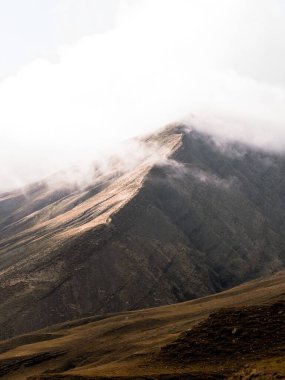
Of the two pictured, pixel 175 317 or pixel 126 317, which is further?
pixel 126 317

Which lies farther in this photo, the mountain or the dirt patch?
the dirt patch

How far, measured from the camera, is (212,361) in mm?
76875

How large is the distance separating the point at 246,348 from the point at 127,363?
21.9 m

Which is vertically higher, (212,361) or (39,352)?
(39,352)

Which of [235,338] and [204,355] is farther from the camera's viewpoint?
[235,338]

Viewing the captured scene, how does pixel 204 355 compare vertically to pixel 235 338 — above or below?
above

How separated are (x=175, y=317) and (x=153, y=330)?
924 inches

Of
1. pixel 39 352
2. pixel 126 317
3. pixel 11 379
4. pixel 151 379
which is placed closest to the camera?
pixel 151 379

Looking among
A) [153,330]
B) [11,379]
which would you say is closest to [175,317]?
[153,330]

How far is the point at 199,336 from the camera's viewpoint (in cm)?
8538

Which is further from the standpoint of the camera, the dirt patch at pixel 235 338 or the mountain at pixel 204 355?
the dirt patch at pixel 235 338

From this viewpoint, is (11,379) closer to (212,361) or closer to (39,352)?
(39,352)

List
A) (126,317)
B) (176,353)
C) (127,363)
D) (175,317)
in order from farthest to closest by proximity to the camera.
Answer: (126,317) < (175,317) < (127,363) < (176,353)

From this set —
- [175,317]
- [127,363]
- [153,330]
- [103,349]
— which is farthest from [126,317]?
[127,363]
